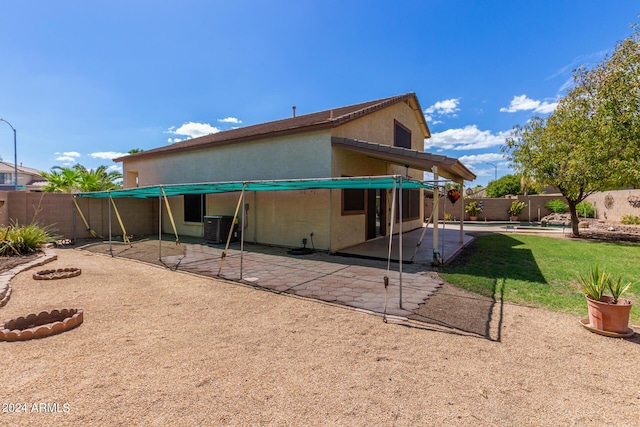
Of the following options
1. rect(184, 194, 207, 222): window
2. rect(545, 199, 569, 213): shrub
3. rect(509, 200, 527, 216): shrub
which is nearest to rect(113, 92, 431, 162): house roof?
rect(184, 194, 207, 222): window

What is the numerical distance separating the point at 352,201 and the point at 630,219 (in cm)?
1723

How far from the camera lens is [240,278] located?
6.30m

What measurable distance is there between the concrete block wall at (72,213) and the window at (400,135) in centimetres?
1129

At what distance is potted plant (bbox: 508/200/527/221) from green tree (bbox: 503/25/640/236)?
903 cm

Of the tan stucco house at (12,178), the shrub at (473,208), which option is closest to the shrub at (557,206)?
the shrub at (473,208)

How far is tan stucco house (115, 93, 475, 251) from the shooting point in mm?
9094

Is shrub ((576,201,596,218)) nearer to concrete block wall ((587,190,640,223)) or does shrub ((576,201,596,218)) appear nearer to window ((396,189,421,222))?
concrete block wall ((587,190,640,223))

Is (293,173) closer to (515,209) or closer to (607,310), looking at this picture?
(607,310)

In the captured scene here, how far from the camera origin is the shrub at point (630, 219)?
16.0 meters

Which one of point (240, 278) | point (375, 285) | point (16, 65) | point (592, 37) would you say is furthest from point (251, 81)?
point (592, 37)

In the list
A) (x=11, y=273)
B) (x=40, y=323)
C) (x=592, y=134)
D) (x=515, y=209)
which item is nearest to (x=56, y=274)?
(x=11, y=273)

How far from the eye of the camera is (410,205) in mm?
15383

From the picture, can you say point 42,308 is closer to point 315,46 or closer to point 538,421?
point 538,421

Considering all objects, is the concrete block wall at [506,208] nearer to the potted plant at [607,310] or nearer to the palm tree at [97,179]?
the potted plant at [607,310]
